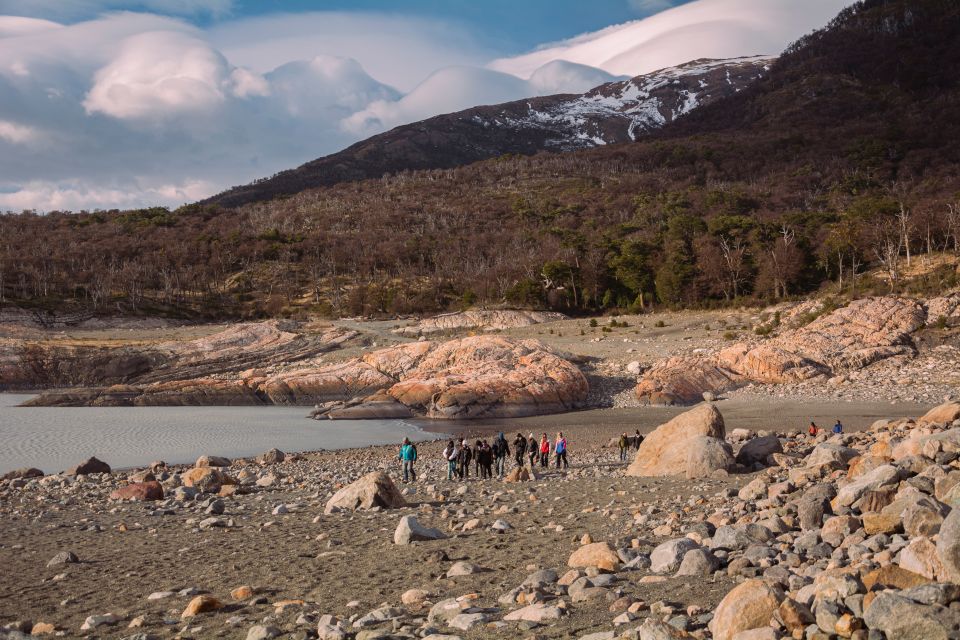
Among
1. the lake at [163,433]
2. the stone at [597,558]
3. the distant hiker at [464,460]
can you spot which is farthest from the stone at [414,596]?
the lake at [163,433]

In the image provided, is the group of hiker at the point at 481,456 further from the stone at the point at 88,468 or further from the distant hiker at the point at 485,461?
the stone at the point at 88,468

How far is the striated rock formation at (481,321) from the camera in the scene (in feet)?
202

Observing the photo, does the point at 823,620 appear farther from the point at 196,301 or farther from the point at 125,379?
the point at 196,301

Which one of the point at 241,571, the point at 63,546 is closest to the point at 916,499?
the point at 241,571

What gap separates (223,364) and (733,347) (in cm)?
3415

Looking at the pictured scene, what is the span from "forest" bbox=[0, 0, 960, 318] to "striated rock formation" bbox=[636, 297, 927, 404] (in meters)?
7.64

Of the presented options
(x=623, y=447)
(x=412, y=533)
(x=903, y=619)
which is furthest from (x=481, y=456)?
(x=903, y=619)

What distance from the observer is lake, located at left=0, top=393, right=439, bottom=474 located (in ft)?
87.2

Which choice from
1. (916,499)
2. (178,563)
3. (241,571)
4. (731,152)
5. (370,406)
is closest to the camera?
(916,499)

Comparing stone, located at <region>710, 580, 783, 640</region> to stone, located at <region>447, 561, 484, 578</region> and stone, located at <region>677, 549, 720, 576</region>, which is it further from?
stone, located at <region>447, 561, 484, 578</region>

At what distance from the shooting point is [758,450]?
624 inches

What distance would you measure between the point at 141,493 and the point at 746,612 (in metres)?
14.3

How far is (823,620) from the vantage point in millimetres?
4617

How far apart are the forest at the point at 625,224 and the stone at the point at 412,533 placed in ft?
147
